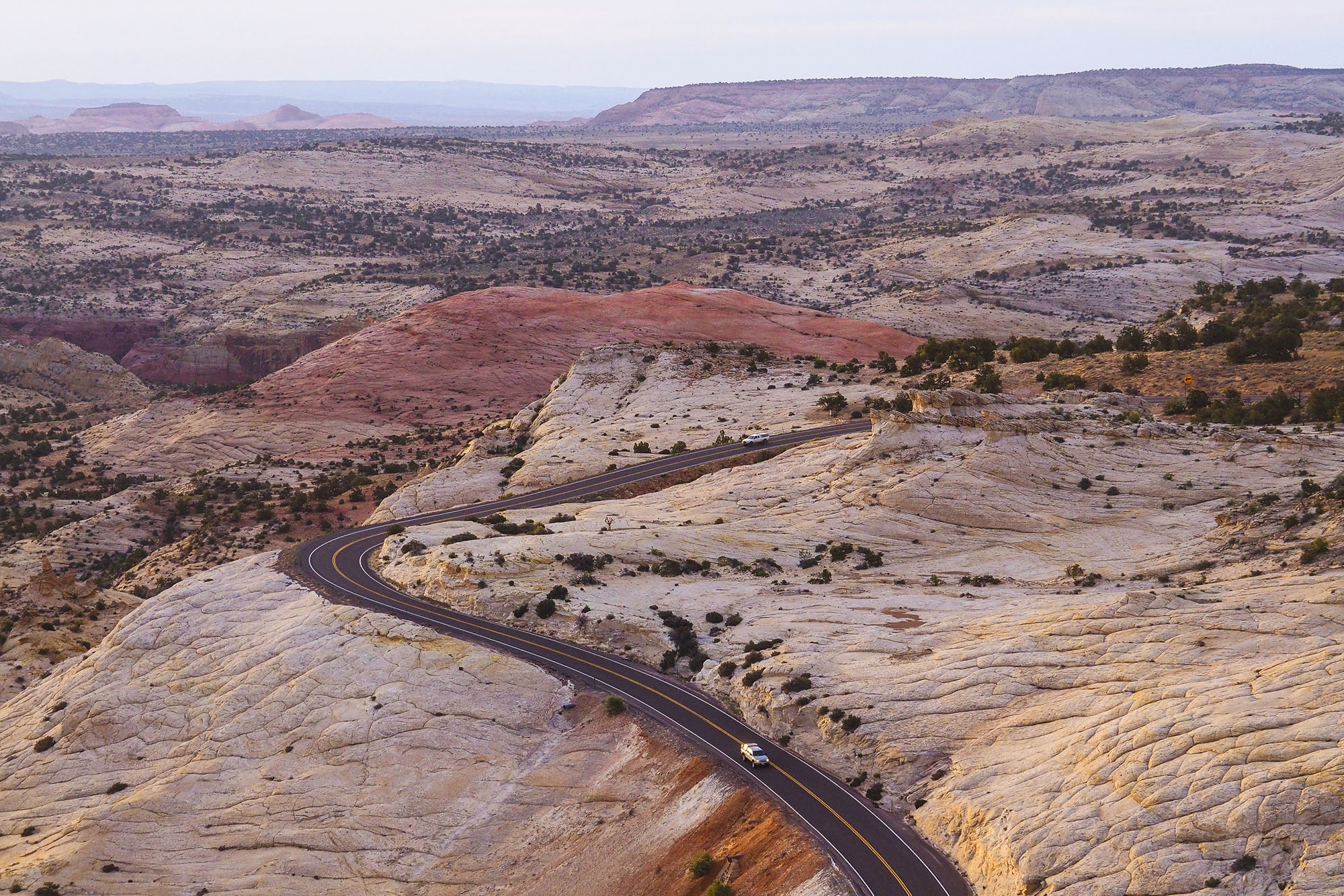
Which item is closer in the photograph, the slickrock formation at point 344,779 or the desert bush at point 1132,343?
the slickrock formation at point 344,779

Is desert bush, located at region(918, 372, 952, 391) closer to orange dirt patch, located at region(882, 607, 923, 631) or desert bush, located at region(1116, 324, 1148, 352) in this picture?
desert bush, located at region(1116, 324, 1148, 352)

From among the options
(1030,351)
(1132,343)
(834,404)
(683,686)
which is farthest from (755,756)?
(1132,343)

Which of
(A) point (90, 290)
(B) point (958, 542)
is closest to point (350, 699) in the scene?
(B) point (958, 542)

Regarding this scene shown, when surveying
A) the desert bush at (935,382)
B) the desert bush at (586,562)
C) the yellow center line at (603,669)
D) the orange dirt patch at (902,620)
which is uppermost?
the desert bush at (935,382)

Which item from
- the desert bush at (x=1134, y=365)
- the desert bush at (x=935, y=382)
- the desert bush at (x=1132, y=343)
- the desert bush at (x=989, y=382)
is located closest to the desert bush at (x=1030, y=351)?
the desert bush at (x=989, y=382)

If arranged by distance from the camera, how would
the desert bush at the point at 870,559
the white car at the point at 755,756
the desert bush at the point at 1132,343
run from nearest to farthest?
the white car at the point at 755,756 < the desert bush at the point at 870,559 < the desert bush at the point at 1132,343

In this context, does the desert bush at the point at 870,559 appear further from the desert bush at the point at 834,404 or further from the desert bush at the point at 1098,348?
the desert bush at the point at 1098,348

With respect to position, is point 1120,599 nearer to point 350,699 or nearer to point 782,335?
point 350,699
